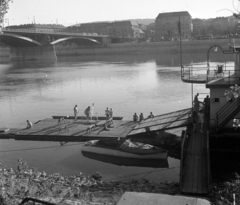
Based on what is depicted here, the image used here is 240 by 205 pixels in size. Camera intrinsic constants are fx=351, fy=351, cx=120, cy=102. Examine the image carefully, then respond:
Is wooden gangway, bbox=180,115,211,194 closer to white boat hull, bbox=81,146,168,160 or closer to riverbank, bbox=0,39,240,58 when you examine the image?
white boat hull, bbox=81,146,168,160

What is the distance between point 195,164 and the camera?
38.6 ft

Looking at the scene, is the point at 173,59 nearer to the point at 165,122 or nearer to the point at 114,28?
the point at 165,122

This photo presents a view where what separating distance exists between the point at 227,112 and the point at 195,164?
296cm

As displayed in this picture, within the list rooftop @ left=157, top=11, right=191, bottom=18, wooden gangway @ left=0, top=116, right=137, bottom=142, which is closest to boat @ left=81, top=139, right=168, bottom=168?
wooden gangway @ left=0, top=116, right=137, bottom=142

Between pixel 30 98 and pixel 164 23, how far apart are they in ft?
465

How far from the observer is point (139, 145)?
605 inches

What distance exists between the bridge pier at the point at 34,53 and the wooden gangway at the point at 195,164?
88.4 metres

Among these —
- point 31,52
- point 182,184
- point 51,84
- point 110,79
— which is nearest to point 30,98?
point 51,84

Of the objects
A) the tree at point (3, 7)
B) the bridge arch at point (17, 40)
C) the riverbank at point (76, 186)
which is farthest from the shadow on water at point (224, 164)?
the bridge arch at point (17, 40)

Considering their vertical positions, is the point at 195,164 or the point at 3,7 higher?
the point at 3,7

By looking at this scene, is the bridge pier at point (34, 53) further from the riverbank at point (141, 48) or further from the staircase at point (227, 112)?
the staircase at point (227, 112)

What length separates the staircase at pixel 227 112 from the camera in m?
13.0

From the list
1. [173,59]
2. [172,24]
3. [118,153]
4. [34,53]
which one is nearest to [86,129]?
[118,153]

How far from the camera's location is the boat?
581 inches
